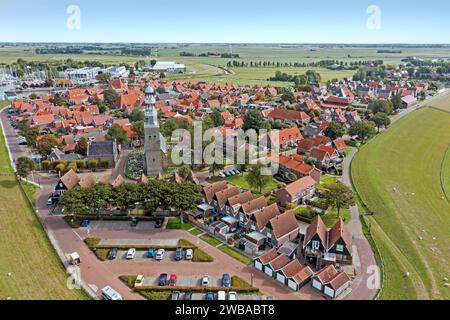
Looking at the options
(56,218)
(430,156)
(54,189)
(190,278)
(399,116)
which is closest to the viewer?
(190,278)

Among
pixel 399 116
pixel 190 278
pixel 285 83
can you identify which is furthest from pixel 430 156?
pixel 285 83

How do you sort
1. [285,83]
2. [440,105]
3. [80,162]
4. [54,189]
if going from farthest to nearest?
[285,83]
[440,105]
[80,162]
[54,189]

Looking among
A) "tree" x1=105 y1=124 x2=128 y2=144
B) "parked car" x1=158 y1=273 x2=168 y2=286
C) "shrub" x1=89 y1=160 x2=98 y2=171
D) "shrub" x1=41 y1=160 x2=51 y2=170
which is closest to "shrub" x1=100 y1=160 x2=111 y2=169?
"shrub" x1=89 y1=160 x2=98 y2=171

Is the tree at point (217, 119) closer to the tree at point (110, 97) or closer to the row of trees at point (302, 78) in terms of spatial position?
the tree at point (110, 97)

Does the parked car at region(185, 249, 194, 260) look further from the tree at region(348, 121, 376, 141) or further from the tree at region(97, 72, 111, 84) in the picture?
the tree at region(97, 72, 111, 84)
